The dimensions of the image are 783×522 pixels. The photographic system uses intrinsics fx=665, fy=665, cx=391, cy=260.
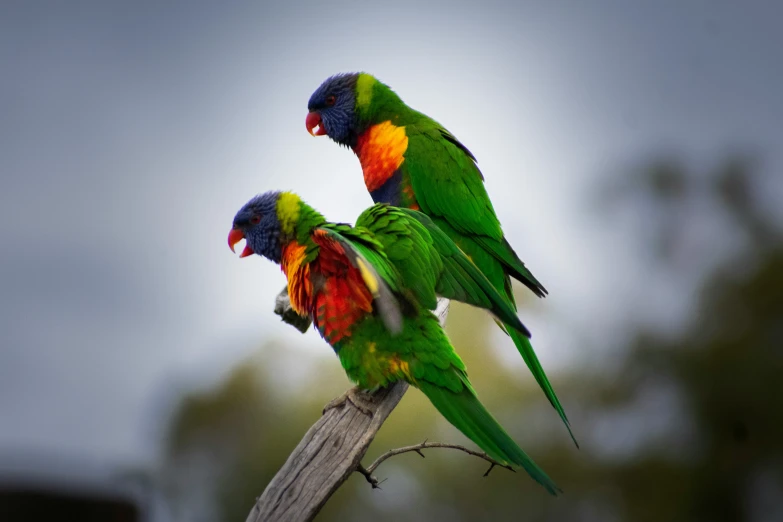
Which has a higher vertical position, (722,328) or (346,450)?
(346,450)

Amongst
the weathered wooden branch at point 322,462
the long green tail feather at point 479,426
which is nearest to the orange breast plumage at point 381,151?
the weathered wooden branch at point 322,462

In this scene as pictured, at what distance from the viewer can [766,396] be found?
4145mm

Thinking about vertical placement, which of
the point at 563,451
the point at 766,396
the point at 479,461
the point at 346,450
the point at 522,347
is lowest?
the point at 766,396

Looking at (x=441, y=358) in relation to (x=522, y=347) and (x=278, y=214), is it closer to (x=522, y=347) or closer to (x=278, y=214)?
(x=522, y=347)

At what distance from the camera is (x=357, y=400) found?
1.78 metres

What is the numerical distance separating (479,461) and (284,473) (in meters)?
2.29

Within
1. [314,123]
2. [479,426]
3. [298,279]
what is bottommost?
[479,426]

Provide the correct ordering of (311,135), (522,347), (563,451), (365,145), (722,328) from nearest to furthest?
(522,347)
(365,145)
(311,135)
(563,451)
(722,328)

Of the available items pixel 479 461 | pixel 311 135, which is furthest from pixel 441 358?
pixel 479 461

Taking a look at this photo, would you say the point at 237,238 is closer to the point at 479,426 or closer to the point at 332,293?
the point at 332,293

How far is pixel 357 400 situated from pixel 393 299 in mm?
379

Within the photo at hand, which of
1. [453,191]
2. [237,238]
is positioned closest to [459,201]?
[453,191]

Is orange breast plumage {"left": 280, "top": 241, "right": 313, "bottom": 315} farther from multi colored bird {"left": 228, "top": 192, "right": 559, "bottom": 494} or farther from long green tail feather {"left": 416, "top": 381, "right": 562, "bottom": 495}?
long green tail feather {"left": 416, "top": 381, "right": 562, "bottom": 495}

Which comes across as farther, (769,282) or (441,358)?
(769,282)
